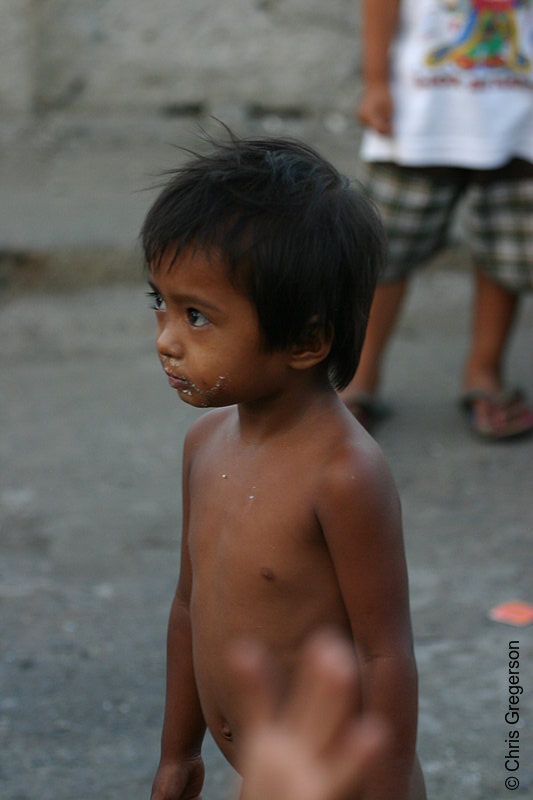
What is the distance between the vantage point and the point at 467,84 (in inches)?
149

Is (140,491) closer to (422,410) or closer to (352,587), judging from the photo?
(422,410)

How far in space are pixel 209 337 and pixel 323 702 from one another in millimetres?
646

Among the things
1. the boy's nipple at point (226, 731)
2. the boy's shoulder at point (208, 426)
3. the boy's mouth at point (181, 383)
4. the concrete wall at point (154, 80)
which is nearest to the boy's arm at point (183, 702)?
the boy's shoulder at point (208, 426)

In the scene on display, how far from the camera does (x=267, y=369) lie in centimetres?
174

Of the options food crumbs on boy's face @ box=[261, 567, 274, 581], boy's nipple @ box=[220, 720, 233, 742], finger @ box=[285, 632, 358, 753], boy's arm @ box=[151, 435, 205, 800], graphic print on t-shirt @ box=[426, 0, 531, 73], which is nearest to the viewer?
finger @ box=[285, 632, 358, 753]

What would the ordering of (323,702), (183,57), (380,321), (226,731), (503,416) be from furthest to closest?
(183,57) < (503,416) < (380,321) < (226,731) < (323,702)

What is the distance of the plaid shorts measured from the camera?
12.7ft

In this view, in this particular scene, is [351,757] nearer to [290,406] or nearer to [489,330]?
[290,406]

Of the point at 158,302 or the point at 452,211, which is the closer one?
the point at 158,302

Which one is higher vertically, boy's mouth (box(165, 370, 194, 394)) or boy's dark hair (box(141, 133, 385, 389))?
boy's dark hair (box(141, 133, 385, 389))

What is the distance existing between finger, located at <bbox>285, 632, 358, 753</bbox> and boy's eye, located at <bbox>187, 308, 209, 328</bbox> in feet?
1.97

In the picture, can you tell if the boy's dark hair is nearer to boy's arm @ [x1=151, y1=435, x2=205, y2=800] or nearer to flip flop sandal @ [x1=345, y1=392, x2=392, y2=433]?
boy's arm @ [x1=151, y1=435, x2=205, y2=800]

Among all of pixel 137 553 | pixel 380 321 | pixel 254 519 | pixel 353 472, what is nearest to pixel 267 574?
pixel 254 519

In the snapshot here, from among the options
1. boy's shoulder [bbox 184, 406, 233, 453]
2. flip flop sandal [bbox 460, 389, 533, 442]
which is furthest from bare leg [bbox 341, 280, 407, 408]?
boy's shoulder [bbox 184, 406, 233, 453]
